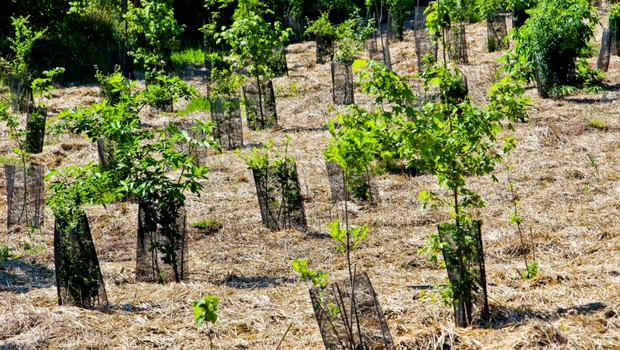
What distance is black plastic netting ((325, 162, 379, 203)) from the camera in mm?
7732

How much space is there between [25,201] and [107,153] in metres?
1.08

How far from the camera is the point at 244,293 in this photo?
5.38 meters

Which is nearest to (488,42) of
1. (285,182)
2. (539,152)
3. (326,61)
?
(326,61)

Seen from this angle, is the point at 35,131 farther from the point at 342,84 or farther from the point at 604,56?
the point at 604,56

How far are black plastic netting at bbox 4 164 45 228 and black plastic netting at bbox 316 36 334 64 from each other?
8635 millimetres

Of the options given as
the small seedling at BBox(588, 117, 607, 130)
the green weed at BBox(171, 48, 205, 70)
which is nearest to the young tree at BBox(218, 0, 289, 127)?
the small seedling at BBox(588, 117, 607, 130)

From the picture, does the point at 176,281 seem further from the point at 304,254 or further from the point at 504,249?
the point at 504,249

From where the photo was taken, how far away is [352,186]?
25.4ft

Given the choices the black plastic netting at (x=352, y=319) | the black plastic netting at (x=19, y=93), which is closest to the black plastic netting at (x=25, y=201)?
the black plastic netting at (x=352, y=319)

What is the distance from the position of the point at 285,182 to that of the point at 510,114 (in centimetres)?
299

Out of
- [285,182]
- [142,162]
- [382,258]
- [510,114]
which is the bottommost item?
[382,258]

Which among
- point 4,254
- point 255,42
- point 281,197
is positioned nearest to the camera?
point 4,254

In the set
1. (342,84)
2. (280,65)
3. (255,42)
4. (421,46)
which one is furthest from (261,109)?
(421,46)

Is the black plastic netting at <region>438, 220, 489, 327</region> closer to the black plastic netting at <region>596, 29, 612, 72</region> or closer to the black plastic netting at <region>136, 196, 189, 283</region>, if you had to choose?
the black plastic netting at <region>136, 196, 189, 283</region>
